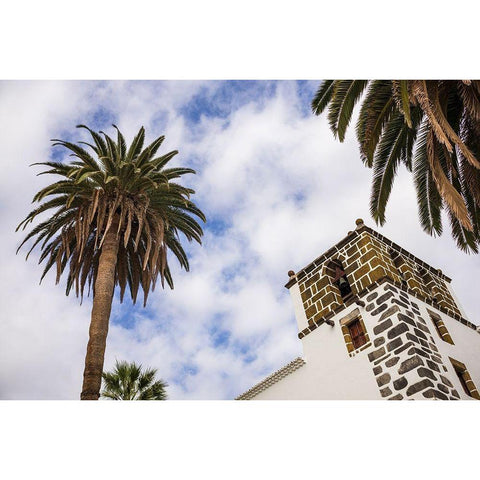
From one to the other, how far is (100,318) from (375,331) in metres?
7.31

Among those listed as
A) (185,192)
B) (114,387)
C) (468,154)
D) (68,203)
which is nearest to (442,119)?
(468,154)

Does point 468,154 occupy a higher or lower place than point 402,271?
lower

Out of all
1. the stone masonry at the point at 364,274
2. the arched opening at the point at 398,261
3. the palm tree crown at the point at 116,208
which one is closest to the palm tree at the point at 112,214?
the palm tree crown at the point at 116,208

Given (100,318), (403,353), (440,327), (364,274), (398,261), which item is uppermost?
(398,261)

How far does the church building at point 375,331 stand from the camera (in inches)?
430

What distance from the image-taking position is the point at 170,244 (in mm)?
13820

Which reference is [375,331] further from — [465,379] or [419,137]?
[419,137]

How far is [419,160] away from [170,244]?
25.3 ft

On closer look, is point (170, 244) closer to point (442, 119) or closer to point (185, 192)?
point (185, 192)

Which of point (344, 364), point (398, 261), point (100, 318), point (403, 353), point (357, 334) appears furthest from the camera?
point (398, 261)

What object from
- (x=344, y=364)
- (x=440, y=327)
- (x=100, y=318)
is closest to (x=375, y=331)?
(x=344, y=364)

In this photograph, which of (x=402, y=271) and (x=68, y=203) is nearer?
(x=68, y=203)

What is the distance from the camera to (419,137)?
9.92m

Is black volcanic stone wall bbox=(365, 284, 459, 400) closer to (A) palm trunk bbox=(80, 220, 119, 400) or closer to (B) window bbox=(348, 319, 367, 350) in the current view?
(B) window bbox=(348, 319, 367, 350)
